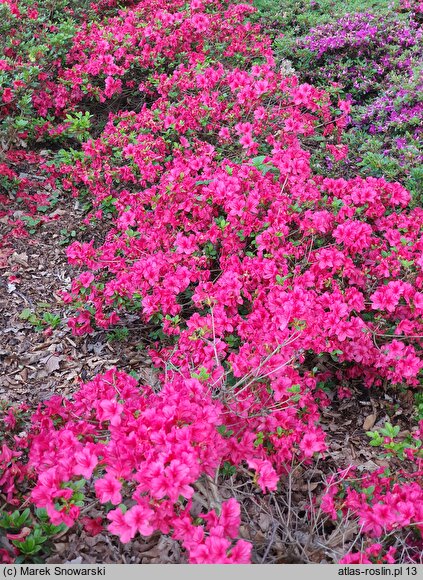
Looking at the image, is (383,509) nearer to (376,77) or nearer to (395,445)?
(395,445)

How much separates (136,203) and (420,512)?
8.71ft

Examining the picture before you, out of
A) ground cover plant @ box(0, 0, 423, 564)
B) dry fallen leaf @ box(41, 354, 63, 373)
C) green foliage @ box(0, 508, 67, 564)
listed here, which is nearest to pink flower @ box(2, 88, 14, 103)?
ground cover plant @ box(0, 0, 423, 564)

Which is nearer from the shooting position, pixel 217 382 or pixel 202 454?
pixel 202 454

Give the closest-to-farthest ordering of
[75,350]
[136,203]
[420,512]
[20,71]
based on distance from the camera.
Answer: [420,512] → [75,350] → [136,203] → [20,71]

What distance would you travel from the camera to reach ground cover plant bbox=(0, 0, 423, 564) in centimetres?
192

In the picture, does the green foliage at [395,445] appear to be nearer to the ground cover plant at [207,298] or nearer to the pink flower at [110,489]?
the ground cover plant at [207,298]

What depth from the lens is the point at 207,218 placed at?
3.40 m

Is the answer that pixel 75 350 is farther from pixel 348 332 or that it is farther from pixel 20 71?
pixel 20 71

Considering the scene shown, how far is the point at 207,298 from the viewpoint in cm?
289

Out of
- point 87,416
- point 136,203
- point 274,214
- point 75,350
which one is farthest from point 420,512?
point 136,203

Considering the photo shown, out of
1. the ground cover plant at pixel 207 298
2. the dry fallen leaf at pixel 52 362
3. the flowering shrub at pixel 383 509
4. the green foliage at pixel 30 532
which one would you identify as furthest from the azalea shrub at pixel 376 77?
the green foliage at pixel 30 532

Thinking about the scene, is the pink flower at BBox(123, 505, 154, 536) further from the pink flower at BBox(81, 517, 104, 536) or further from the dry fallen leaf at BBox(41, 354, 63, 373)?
the dry fallen leaf at BBox(41, 354, 63, 373)

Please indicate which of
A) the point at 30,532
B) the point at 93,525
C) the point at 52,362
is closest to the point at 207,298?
the point at 52,362

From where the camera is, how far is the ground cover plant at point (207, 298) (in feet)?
6.31
